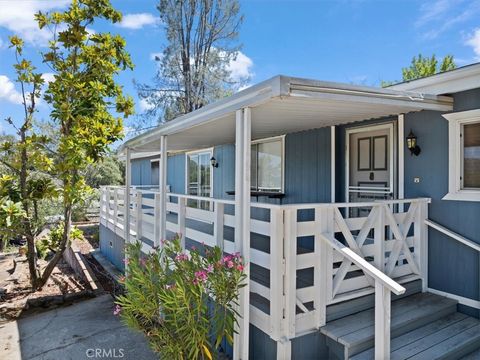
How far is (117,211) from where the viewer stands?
9.20 m

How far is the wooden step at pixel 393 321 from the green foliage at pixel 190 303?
101 centimetres

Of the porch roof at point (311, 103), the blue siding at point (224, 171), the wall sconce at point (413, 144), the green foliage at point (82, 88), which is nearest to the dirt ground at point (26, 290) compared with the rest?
the green foliage at point (82, 88)

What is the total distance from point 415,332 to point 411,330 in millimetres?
40

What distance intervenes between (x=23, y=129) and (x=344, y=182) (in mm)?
6066

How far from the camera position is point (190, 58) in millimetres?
17875

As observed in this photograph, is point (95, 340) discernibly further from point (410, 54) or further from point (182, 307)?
point (410, 54)

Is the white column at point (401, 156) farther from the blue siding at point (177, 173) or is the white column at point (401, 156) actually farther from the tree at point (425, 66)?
the tree at point (425, 66)

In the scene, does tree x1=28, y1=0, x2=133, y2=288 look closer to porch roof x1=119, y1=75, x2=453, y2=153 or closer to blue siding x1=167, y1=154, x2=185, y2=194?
porch roof x1=119, y1=75, x2=453, y2=153

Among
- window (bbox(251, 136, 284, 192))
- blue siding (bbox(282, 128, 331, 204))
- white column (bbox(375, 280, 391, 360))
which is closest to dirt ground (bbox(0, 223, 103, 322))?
window (bbox(251, 136, 284, 192))

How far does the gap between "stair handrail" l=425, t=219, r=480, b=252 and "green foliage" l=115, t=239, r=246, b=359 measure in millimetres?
2564

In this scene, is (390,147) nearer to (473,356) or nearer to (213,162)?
(473,356)

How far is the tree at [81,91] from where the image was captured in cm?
608

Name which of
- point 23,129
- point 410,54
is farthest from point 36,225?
point 410,54

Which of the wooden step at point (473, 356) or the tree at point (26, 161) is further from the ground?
the tree at point (26, 161)
